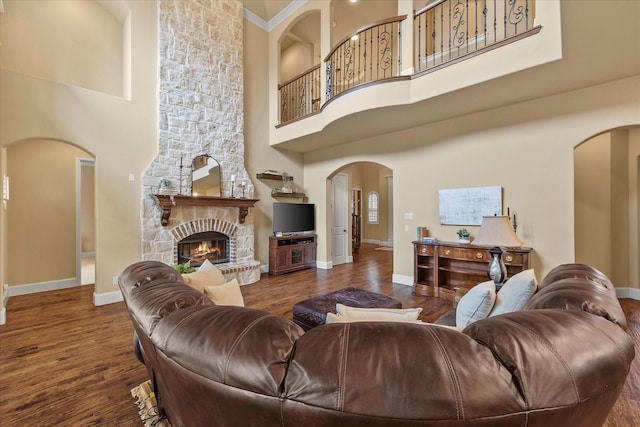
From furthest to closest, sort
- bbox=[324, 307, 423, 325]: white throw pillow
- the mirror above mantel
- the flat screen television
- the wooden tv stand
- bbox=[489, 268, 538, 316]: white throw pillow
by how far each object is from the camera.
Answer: the flat screen television
the wooden tv stand
the mirror above mantel
bbox=[489, 268, 538, 316]: white throw pillow
bbox=[324, 307, 423, 325]: white throw pillow

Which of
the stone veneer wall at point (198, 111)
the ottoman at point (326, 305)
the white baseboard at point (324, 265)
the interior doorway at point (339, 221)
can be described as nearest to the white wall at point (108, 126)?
the stone veneer wall at point (198, 111)

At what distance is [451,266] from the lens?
4383 millimetres

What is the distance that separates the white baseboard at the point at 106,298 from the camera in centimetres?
388

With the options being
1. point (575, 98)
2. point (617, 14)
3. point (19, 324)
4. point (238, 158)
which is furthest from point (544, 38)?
point (19, 324)

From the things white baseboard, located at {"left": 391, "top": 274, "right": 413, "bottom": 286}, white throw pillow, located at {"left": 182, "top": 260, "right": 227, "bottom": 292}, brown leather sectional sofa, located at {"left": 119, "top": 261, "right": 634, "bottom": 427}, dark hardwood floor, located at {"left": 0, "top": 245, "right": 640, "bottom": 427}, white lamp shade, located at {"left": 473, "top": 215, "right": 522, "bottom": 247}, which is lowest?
dark hardwood floor, located at {"left": 0, "top": 245, "right": 640, "bottom": 427}

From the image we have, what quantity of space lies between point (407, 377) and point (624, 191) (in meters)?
5.57

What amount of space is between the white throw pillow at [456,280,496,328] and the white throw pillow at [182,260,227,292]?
192 cm

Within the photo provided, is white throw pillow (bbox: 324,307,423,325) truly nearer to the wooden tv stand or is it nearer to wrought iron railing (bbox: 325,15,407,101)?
wrought iron railing (bbox: 325,15,407,101)

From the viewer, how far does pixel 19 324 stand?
3182 millimetres

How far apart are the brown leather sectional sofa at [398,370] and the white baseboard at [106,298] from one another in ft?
13.2

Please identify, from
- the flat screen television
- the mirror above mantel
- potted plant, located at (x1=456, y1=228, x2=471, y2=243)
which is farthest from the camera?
the flat screen television

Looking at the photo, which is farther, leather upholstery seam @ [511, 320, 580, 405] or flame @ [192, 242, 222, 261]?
flame @ [192, 242, 222, 261]

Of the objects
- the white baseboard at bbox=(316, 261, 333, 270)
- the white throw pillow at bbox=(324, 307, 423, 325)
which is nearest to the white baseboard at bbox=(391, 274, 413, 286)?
the white baseboard at bbox=(316, 261, 333, 270)

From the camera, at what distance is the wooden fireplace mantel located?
14.3 feet
